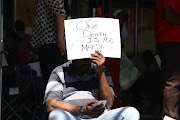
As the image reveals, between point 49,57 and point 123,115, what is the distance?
3.67 ft

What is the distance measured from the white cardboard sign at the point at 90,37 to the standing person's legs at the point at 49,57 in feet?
2.39

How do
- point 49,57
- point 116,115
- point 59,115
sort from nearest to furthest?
point 59,115 → point 116,115 → point 49,57

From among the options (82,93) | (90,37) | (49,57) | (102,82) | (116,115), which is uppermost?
(90,37)

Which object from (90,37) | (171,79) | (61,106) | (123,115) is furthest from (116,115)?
(171,79)

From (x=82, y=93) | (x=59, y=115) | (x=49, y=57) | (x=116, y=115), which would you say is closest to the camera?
(x=59, y=115)

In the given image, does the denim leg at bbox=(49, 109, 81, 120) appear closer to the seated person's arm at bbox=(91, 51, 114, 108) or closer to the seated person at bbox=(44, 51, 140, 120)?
the seated person at bbox=(44, 51, 140, 120)

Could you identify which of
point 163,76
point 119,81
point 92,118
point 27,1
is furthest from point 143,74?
point 27,1

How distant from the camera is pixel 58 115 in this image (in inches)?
111

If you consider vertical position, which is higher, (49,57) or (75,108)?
(49,57)

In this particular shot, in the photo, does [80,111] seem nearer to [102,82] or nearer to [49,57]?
[102,82]

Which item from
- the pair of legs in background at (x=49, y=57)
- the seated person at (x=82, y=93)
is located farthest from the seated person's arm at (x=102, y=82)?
the pair of legs in background at (x=49, y=57)

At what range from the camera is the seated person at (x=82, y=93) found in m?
2.90

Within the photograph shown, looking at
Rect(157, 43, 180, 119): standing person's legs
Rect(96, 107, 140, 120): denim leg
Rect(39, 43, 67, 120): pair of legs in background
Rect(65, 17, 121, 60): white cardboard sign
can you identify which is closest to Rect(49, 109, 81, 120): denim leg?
Rect(96, 107, 140, 120): denim leg

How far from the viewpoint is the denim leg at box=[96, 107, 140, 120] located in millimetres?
2861
